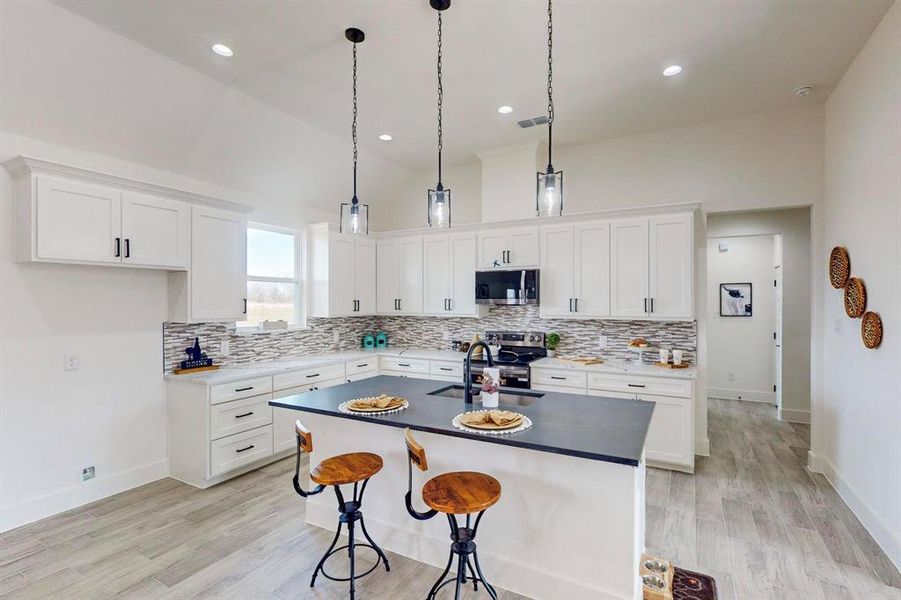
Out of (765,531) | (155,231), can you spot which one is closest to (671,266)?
(765,531)

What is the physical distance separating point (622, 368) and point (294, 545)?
3.18 metres

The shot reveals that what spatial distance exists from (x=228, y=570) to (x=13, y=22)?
3.43 metres

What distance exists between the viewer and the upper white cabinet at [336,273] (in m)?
5.20

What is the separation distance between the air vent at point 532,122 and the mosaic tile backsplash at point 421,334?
2014 millimetres

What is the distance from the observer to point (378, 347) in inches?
239

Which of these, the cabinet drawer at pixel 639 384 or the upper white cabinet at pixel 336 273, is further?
the upper white cabinet at pixel 336 273

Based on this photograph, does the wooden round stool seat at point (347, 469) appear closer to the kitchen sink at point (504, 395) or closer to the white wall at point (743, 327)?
the kitchen sink at point (504, 395)

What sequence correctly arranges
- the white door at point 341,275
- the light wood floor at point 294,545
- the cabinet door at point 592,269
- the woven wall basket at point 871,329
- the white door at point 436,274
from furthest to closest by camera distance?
the white door at point 436,274 → the white door at point 341,275 → the cabinet door at point 592,269 → the woven wall basket at point 871,329 → the light wood floor at point 294,545

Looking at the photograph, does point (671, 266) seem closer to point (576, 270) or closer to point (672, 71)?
point (576, 270)

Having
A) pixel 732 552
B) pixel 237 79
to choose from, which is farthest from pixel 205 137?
pixel 732 552

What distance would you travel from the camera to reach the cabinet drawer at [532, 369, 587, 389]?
4.31 metres

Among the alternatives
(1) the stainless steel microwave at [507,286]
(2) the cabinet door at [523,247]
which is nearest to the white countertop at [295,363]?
(1) the stainless steel microwave at [507,286]

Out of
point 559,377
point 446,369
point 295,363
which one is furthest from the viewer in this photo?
point 446,369

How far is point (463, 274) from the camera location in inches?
208
